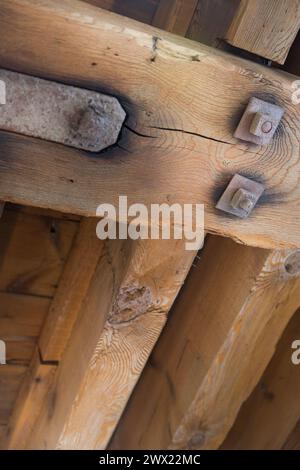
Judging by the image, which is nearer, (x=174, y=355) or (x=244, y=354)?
(x=244, y=354)

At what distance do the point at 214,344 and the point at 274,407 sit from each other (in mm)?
419

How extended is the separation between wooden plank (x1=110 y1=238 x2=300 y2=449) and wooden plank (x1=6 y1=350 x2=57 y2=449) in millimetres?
273

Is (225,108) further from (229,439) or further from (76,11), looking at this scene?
(229,439)

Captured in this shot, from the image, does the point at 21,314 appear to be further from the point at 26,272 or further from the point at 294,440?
the point at 294,440

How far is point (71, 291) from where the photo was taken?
133 centimetres

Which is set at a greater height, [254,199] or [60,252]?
[254,199]

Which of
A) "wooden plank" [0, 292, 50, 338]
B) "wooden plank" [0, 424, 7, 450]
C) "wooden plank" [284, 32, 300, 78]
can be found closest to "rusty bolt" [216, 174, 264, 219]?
"wooden plank" [284, 32, 300, 78]

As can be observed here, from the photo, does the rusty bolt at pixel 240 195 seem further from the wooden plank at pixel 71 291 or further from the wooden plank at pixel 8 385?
the wooden plank at pixel 8 385

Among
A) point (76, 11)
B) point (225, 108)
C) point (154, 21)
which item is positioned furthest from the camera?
point (154, 21)

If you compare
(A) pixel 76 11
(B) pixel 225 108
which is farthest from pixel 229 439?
(A) pixel 76 11

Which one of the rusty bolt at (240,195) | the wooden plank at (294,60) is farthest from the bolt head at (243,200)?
A: the wooden plank at (294,60)

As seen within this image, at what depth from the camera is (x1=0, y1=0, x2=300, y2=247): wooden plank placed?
0.79 metres

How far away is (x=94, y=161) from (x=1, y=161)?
0.14 m

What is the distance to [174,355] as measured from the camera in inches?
56.2
